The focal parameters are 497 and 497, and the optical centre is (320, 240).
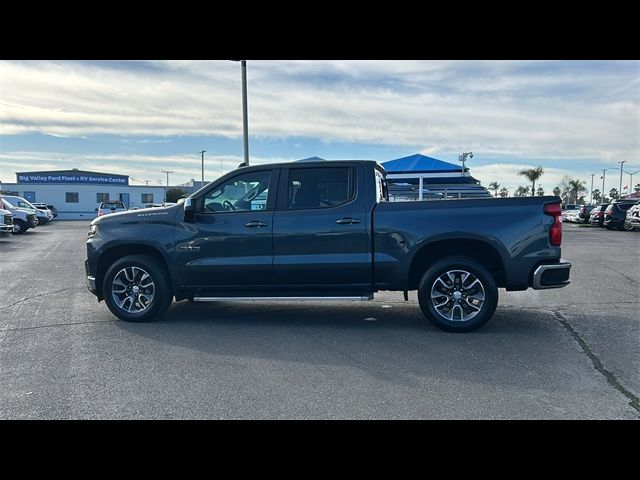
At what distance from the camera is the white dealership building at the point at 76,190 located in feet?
181

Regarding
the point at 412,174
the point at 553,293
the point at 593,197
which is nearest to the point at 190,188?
the point at 412,174

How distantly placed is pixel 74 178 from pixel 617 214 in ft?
185

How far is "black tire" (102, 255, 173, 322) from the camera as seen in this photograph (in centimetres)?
650

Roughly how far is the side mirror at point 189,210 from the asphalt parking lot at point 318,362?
137 cm

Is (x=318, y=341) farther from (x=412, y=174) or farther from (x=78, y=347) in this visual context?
(x=412, y=174)

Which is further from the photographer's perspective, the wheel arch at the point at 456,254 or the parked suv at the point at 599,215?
the parked suv at the point at 599,215

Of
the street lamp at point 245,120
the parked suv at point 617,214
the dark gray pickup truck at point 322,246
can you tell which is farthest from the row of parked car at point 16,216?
the parked suv at point 617,214

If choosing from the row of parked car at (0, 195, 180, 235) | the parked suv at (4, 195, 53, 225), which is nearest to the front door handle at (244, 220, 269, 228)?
the row of parked car at (0, 195, 180, 235)

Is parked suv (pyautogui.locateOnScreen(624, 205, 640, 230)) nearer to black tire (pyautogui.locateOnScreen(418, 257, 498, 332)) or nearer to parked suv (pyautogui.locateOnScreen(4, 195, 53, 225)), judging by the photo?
black tire (pyautogui.locateOnScreen(418, 257, 498, 332))

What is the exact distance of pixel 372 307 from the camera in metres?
7.48

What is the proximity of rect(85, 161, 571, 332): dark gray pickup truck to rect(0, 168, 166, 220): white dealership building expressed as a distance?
5349 cm

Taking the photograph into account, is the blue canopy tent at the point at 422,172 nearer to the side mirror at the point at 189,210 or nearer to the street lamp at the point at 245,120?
the street lamp at the point at 245,120

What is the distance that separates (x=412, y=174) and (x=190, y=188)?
183 feet

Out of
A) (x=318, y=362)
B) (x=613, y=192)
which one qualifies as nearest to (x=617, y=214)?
(x=318, y=362)
